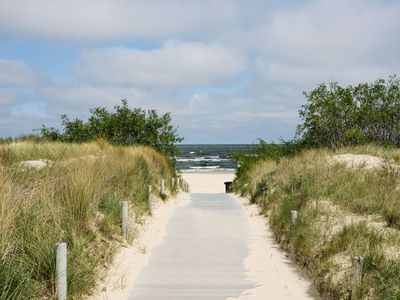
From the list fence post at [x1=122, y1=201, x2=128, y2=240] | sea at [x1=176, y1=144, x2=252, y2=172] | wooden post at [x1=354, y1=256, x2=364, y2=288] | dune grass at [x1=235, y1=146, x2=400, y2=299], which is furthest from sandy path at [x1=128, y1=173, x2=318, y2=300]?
sea at [x1=176, y1=144, x2=252, y2=172]

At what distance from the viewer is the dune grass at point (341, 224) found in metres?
6.40

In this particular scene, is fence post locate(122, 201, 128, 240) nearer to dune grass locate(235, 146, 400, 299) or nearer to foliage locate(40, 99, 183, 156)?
dune grass locate(235, 146, 400, 299)

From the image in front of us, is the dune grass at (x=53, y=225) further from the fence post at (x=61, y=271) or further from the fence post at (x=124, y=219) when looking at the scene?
the fence post at (x=61, y=271)

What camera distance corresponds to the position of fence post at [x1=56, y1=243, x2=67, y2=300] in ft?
19.2

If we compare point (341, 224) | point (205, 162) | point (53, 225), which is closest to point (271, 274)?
point (341, 224)

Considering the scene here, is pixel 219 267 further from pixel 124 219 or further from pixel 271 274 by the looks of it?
pixel 124 219

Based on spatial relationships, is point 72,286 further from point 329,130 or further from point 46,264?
point 329,130

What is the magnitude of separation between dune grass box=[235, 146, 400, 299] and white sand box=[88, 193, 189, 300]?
9.07ft

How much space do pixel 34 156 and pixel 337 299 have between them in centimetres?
1533

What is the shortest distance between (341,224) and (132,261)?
3870 mm

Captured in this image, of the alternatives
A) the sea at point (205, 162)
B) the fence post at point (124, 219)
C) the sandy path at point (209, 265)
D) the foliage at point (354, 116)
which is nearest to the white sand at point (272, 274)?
the sandy path at point (209, 265)

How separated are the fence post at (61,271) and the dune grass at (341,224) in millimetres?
3446

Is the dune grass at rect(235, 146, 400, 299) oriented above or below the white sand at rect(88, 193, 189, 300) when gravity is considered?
above

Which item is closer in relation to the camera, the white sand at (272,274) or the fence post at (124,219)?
the white sand at (272,274)
